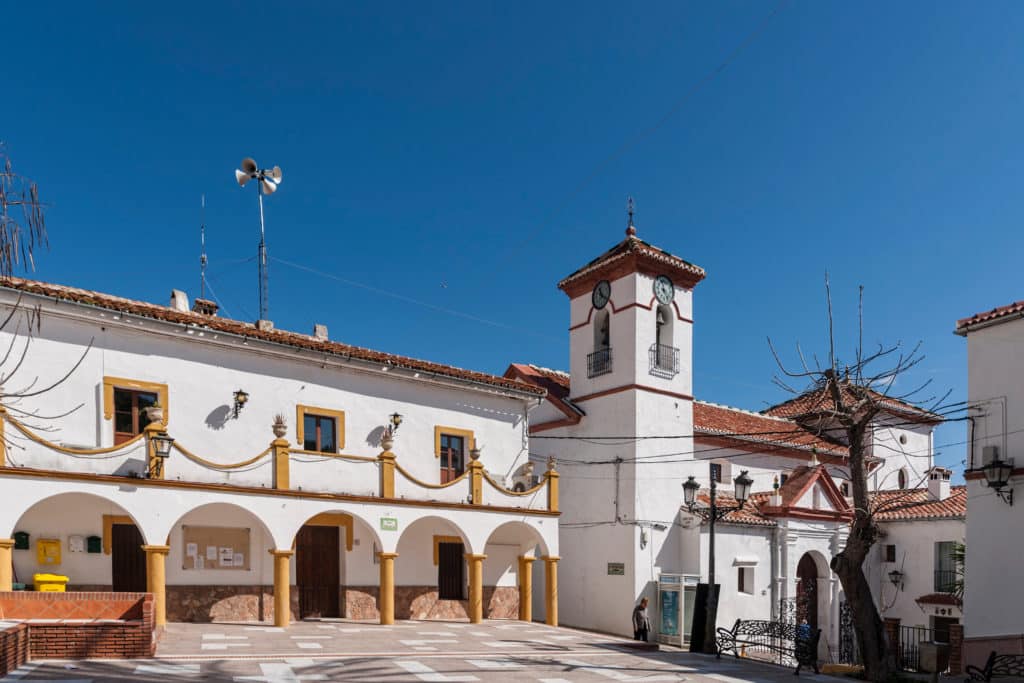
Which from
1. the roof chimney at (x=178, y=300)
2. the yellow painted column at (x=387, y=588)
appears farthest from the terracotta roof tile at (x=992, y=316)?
Answer: the roof chimney at (x=178, y=300)

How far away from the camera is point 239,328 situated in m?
19.5

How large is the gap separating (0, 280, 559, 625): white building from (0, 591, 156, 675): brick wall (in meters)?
2.75

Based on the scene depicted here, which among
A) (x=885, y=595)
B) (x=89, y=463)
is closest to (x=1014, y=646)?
(x=885, y=595)

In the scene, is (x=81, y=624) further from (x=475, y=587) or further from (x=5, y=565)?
(x=475, y=587)

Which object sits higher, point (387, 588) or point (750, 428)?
point (750, 428)

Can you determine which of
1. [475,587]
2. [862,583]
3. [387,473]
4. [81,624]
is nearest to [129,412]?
[387,473]

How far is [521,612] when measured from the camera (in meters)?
23.3

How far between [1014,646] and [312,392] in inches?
639

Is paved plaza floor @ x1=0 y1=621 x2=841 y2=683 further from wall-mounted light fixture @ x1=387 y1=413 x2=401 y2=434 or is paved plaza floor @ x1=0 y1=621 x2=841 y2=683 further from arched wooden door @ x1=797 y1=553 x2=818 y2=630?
arched wooden door @ x1=797 y1=553 x2=818 y2=630

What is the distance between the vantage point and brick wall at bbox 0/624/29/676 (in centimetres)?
961

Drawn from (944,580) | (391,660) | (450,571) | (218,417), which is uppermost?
(218,417)

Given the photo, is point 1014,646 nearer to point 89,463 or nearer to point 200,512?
point 200,512

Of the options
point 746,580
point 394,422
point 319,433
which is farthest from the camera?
point 746,580

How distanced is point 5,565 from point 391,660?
728 centimetres
